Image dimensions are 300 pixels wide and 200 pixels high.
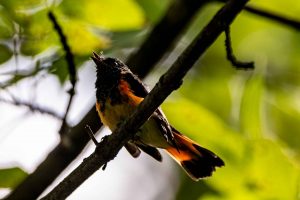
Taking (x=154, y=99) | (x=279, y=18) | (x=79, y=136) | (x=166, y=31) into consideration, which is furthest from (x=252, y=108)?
(x=154, y=99)

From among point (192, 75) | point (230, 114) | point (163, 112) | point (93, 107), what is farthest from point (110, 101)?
point (192, 75)

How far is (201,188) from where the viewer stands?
14.5ft

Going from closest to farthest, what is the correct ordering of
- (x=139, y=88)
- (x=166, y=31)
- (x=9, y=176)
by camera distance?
(x=9, y=176), (x=166, y=31), (x=139, y=88)

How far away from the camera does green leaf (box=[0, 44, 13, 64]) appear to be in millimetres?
2570

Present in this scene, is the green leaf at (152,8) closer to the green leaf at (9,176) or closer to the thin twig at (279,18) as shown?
the thin twig at (279,18)

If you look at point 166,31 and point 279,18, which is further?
point 166,31

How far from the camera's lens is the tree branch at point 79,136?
2.68 meters

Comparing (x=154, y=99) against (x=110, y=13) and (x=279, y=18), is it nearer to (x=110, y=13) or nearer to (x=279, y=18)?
(x=279, y=18)

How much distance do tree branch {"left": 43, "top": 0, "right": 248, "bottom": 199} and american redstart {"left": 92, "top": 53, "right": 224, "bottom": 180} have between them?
29.4 inches

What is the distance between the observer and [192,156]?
348 cm

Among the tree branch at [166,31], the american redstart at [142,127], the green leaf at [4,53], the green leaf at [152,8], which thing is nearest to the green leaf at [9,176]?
the green leaf at [4,53]

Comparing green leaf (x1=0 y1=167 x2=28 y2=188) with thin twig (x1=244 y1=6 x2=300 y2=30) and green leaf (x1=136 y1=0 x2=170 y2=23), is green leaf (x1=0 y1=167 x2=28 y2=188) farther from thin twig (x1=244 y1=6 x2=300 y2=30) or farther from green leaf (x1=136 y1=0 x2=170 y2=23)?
thin twig (x1=244 y1=6 x2=300 y2=30)

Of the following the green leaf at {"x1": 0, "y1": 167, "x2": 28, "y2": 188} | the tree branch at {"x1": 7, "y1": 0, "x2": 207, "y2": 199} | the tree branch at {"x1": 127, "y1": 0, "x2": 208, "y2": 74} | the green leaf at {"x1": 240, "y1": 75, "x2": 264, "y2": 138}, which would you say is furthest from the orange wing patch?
the green leaf at {"x1": 0, "y1": 167, "x2": 28, "y2": 188}

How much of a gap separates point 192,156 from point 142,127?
0.44m
